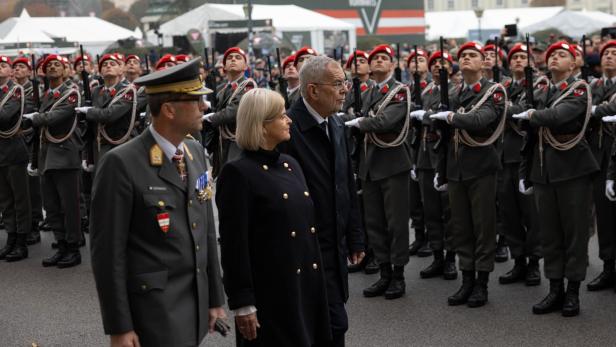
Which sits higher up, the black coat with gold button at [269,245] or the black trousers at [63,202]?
the black coat with gold button at [269,245]

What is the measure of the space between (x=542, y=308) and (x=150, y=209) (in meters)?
3.93

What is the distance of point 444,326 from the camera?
20.8 ft

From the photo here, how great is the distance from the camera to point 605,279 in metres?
7.15

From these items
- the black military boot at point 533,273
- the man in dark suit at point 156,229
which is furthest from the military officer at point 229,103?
the man in dark suit at point 156,229

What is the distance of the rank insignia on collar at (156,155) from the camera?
3453mm

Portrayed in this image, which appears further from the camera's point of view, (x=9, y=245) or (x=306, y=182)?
(x=9, y=245)

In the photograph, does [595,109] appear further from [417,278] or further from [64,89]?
[64,89]

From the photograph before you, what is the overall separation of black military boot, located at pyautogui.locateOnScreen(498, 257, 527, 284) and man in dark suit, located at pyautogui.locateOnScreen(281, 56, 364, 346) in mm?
3383

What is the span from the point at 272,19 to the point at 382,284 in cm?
2138

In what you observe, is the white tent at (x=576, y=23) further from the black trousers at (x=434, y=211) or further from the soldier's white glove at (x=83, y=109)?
the soldier's white glove at (x=83, y=109)

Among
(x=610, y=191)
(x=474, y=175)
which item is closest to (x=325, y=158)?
(x=474, y=175)

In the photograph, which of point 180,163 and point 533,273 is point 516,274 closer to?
point 533,273

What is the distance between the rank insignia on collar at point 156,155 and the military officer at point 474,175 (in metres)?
3.65

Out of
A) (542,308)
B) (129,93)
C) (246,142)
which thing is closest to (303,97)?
(246,142)
